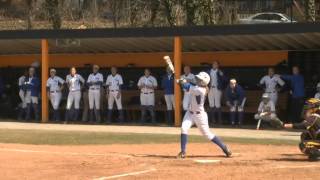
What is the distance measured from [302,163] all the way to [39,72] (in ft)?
51.4

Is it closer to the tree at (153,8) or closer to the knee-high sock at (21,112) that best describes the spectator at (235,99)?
the knee-high sock at (21,112)

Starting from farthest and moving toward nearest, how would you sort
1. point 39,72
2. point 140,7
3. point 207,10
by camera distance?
point 140,7, point 207,10, point 39,72

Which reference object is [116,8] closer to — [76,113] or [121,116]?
[76,113]

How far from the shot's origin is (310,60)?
2169 centimetres

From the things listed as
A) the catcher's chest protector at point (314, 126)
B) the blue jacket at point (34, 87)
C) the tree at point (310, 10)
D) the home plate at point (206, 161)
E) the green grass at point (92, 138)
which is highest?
the tree at point (310, 10)

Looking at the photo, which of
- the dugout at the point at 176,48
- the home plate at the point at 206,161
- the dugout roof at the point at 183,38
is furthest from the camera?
the dugout at the point at 176,48

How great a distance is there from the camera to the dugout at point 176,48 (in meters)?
19.7

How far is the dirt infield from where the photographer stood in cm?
1021

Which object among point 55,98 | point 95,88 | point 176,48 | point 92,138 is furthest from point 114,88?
point 92,138

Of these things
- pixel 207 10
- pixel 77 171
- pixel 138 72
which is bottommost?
pixel 77 171

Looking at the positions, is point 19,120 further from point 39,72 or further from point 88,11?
point 88,11

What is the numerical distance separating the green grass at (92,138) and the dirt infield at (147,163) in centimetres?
92

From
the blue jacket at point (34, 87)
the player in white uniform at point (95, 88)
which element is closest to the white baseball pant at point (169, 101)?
the player in white uniform at point (95, 88)

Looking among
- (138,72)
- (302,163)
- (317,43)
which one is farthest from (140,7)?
(302,163)
